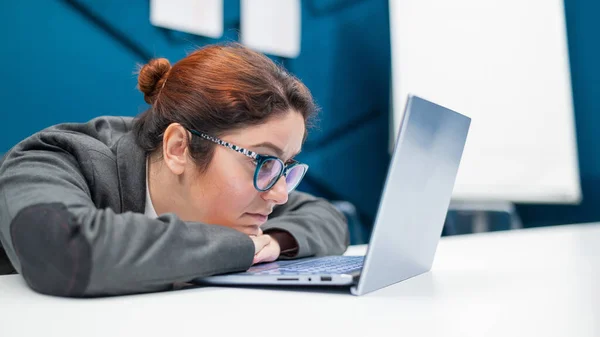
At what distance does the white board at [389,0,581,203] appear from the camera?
3.07m

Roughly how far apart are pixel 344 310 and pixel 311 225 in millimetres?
583

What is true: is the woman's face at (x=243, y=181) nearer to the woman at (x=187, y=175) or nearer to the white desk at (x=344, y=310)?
the woman at (x=187, y=175)

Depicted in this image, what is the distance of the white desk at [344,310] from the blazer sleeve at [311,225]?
0.97 feet

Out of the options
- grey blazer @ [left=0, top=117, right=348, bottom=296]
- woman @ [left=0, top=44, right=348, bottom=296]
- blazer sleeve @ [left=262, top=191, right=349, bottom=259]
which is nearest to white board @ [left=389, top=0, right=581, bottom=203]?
blazer sleeve @ [left=262, top=191, right=349, bottom=259]

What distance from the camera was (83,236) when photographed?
0.69 metres

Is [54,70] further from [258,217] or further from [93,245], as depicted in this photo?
[93,245]

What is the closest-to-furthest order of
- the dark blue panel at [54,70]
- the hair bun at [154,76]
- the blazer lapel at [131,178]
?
the blazer lapel at [131,178], the hair bun at [154,76], the dark blue panel at [54,70]

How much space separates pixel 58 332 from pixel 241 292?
0.26 metres

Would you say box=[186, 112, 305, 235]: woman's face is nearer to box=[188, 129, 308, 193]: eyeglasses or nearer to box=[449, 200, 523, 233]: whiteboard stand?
box=[188, 129, 308, 193]: eyeglasses

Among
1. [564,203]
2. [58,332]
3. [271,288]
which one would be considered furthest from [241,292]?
[564,203]

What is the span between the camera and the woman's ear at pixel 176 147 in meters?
1.09

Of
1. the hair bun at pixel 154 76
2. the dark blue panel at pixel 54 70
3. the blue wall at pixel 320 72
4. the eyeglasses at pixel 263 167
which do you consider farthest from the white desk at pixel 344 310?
the blue wall at pixel 320 72

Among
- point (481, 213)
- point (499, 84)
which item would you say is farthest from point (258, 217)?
point (499, 84)

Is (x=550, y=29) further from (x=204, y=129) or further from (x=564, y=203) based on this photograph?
(x=204, y=129)
